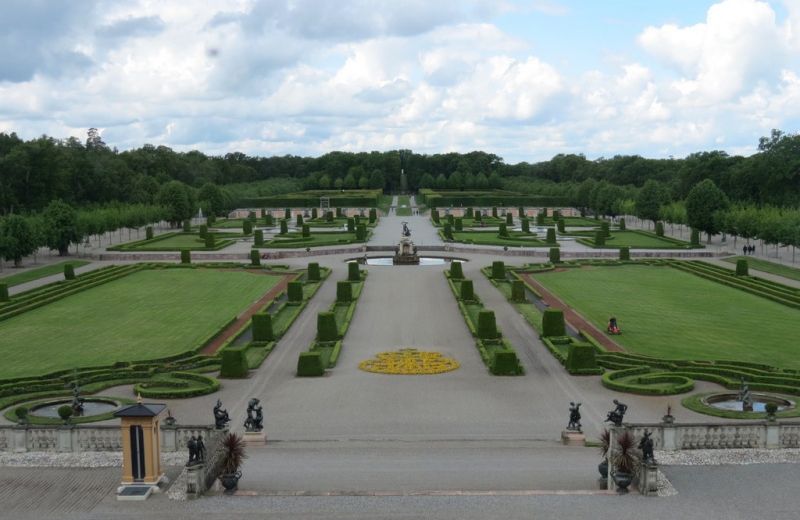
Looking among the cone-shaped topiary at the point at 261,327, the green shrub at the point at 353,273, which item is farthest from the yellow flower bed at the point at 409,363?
the green shrub at the point at 353,273

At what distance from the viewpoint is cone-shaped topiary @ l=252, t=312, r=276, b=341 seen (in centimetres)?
3197

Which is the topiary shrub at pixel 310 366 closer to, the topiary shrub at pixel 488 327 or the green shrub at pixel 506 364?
the green shrub at pixel 506 364

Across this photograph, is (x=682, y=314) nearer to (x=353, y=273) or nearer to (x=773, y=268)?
(x=353, y=273)

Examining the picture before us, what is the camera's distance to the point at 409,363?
28344 millimetres

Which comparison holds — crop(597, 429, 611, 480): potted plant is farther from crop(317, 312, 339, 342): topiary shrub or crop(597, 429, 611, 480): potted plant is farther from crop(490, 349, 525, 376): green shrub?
A: crop(317, 312, 339, 342): topiary shrub

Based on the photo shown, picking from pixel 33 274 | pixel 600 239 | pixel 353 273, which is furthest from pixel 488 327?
pixel 600 239

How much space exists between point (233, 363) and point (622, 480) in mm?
14098

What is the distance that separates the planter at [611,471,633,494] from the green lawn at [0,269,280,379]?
1790 cm

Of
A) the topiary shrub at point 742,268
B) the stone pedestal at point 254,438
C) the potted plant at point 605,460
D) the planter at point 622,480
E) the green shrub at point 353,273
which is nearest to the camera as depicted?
the planter at point 622,480

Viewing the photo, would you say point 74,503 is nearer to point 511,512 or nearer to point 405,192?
point 511,512

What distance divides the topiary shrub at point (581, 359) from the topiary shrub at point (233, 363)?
10.0 m

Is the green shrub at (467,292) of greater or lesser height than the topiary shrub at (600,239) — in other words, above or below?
below

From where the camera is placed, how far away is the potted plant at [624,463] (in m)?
16.0

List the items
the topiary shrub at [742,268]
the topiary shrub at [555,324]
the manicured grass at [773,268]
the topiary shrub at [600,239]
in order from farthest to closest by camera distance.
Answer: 1. the topiary shrub at [600,239]
2. the manicured grass at [773,268]
3. the topiary shrub at [742,268]
4. the topiary shrub at [555,324]
